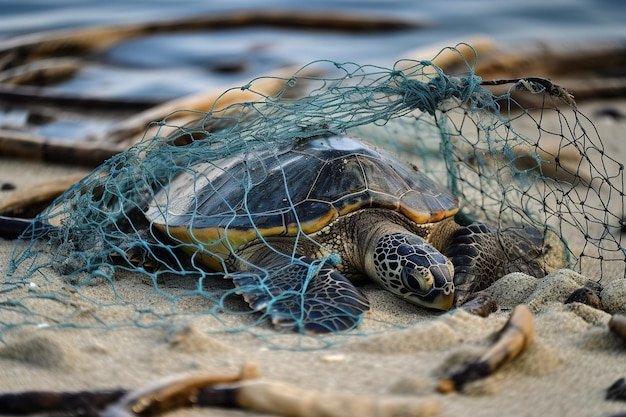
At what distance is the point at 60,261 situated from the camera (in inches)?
124

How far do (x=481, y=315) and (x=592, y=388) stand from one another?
2.20ft

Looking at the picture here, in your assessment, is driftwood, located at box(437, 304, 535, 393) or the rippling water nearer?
driftwood, located at box(437, 304, 535, 393)

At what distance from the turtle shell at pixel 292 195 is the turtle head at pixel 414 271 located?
0.25 m

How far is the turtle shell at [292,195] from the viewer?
10.3 ft

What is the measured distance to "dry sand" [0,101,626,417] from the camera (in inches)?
76.9

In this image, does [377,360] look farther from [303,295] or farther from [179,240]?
[179,240]

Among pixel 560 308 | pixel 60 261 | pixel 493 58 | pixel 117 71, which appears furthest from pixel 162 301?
pixel 117 71

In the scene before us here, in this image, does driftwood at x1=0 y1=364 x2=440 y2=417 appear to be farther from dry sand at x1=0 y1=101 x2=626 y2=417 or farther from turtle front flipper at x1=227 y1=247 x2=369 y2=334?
turtle front flipper at x1=227 y1=247 x2=369 y2=334

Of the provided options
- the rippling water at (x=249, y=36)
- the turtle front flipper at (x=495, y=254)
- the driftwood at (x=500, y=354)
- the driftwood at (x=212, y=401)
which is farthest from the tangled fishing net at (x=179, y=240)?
the rippling water at (x=249, y=36)

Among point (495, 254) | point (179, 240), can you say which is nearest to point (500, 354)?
point (495, 254)

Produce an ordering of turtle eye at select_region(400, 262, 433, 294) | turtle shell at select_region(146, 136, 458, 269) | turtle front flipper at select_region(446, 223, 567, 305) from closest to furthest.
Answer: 1. turtle eye at select_region(400, 262, 433, 294)
2. turtle shell at select_region(146, 136, 458, 269)
3. turtle front flipper at select_region(446, 223, 567, 305)

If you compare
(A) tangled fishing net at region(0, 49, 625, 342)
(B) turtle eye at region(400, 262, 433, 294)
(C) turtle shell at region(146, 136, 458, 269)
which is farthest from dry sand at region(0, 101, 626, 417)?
(C) turtle shell at region(146, 136, 458, 269)

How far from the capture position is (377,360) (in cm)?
220

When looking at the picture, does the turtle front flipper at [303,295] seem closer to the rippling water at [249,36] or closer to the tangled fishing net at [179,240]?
the tangled fishing net at [179,240]
